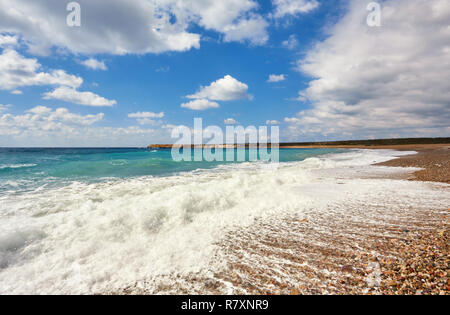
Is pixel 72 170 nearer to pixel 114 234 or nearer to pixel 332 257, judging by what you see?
pixel 114 234

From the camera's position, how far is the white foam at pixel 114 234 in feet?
10.6

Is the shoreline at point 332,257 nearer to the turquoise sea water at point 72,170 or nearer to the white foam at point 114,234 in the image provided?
the white foam at point 114,234

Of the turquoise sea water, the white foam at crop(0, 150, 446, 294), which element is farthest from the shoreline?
the turquoise sea water

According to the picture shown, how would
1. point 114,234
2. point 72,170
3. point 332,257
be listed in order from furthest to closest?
point 72,170 → point 114,234 → point 332,257

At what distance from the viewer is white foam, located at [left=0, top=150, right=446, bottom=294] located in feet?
10.6

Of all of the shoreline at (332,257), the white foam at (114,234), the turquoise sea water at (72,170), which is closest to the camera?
the shoreline at (332,257)

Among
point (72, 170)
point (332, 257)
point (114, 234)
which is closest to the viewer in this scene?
point (332, 257)

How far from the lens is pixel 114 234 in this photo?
470 centimetres

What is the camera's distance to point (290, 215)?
5.79 metres

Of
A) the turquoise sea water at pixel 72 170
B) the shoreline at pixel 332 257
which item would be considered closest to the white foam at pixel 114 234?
the shoreline at pixel 332 257

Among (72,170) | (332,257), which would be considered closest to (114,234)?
(332,257)

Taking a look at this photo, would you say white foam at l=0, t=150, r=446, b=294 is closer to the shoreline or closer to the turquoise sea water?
the shoreline
